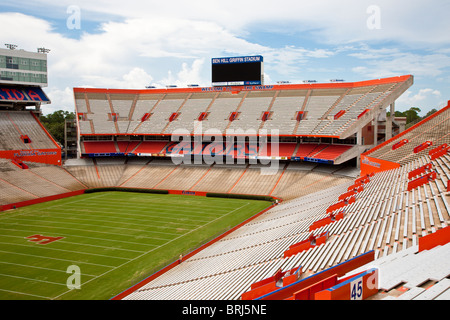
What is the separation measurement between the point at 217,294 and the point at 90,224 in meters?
19.0

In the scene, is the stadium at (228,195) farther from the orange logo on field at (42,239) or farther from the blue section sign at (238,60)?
the blue section sign at (238,60)

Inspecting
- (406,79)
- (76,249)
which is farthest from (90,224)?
(406,79)

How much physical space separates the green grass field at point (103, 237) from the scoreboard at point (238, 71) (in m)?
19.8

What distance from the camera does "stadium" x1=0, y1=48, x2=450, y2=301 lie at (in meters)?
12.2

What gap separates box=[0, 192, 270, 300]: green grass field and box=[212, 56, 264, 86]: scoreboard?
19780mm

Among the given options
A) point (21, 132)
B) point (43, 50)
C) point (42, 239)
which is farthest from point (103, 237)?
point (43, 50)

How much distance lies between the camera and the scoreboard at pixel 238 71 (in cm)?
5084

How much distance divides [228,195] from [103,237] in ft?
54.5

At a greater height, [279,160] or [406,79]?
[406,79]

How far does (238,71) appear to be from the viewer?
5172 cm

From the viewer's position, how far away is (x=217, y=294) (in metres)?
12.6

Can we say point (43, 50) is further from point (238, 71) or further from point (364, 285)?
point (364, 285)

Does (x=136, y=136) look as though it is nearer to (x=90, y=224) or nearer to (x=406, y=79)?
(x=90, y=224)

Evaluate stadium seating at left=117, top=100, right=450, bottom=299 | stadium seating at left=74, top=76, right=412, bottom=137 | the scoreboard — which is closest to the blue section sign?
the scoreboard
